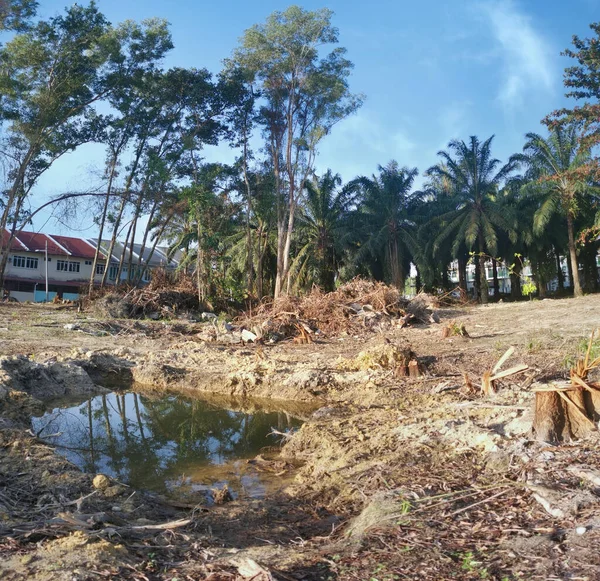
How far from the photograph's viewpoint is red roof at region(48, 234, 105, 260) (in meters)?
45.6

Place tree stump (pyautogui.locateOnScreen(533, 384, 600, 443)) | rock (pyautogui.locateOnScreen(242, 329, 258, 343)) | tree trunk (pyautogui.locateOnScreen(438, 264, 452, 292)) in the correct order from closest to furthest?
tree stump (pyautogui.locateOnScreen(533, 384, 600, 443))
rock (pyautogui.locateOnScreen(242, 329, 258, 343))
tree trunk (pyautogui.locateOnScreen(438, 264, 452, 292))

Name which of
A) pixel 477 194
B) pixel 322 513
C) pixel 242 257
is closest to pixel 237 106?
pixel 242 257

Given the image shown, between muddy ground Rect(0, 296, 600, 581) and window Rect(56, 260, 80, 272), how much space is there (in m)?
37.7

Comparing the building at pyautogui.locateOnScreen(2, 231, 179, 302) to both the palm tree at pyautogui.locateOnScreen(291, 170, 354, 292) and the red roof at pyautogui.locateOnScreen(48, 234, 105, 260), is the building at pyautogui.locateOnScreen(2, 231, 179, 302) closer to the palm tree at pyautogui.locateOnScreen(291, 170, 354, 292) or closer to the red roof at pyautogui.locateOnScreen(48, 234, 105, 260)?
the red roof at pyautogui.locateOnScreen(48, 234, 105, 260)

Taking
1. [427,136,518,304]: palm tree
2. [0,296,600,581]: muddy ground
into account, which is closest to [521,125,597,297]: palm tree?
[427,136,518,304]: palm tree

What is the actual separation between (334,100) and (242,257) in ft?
37.0

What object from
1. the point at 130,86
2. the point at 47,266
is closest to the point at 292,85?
the point at 130,86

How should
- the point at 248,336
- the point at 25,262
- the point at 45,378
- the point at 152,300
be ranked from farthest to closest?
the point at 25,262 < the point at 152,300 < the point at 248,336 < the point at 45,378

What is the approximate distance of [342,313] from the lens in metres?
17.0

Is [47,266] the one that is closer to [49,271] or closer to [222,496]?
[49,271]

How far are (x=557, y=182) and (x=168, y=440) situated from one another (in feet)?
98.9

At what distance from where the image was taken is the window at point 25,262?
4247cm

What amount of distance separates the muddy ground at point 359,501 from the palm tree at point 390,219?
86.9 feet

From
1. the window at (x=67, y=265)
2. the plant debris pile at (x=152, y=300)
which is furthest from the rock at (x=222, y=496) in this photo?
the window at (x=67, y=265)
